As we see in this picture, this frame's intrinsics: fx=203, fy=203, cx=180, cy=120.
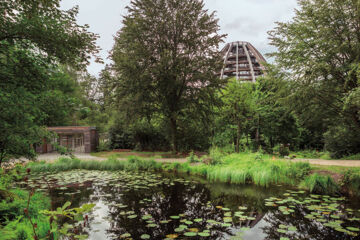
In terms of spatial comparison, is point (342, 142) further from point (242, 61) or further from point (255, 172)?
point (242, 61)

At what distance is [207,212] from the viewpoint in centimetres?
503

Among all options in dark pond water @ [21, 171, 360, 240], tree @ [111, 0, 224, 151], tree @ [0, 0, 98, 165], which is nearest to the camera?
tree @ [0, 0, 98, 165]

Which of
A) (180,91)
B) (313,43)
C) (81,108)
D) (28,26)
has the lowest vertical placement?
(81,108)

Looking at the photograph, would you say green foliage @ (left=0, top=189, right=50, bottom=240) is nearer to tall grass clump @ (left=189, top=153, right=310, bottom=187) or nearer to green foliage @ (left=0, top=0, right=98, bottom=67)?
green foliage @ (left=0, top=0, right=98, bottom=67)

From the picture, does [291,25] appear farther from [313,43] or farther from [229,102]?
[229,102]

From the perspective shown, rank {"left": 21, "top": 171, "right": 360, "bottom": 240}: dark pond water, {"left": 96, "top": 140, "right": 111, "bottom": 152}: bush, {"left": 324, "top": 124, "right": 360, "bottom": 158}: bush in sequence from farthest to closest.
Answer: {"left": 96, "top": 140, "right": 111, "bottom": 152}: bush < {"left": 324, "top": 124, "right": 360, "bottom": 158}: bush < {"left": 21, "top": 171, "right": 360, "bottom": 240}: dark pond water

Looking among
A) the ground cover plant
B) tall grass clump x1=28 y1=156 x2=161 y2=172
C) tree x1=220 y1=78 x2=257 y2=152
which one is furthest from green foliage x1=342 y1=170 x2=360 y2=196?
tall grass clump x1=28 y1=156 x2=161 y2=172

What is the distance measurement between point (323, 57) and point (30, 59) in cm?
1051

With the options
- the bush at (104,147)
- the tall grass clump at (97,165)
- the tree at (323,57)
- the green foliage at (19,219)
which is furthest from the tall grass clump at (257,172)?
the bush at (104,147)

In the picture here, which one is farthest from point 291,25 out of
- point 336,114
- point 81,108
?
point 81,108

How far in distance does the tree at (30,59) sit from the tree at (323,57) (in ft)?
29.8

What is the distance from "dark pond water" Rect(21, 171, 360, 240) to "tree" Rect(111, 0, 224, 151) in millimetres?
7168

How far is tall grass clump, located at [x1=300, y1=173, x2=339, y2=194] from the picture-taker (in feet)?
21.4

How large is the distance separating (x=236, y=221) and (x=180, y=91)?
1103 centimetres
